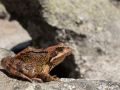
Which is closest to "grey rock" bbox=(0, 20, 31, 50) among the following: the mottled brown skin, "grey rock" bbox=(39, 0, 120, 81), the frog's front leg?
"grey rock" bbox=(39, 0, 120, 81)

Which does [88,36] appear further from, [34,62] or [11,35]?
[34,62]

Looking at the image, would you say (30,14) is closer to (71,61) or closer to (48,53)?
(71,61)

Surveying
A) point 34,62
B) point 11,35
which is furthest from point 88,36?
point 34,62

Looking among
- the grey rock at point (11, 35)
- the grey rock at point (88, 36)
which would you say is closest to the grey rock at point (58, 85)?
the grey rock at point (88, 36)

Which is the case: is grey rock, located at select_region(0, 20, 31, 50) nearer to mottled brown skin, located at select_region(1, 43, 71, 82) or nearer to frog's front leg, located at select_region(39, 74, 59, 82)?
mottled brown skin, located at select_region(1, 43, 71, 82)

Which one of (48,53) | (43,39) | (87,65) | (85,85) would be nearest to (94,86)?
(85,85)
